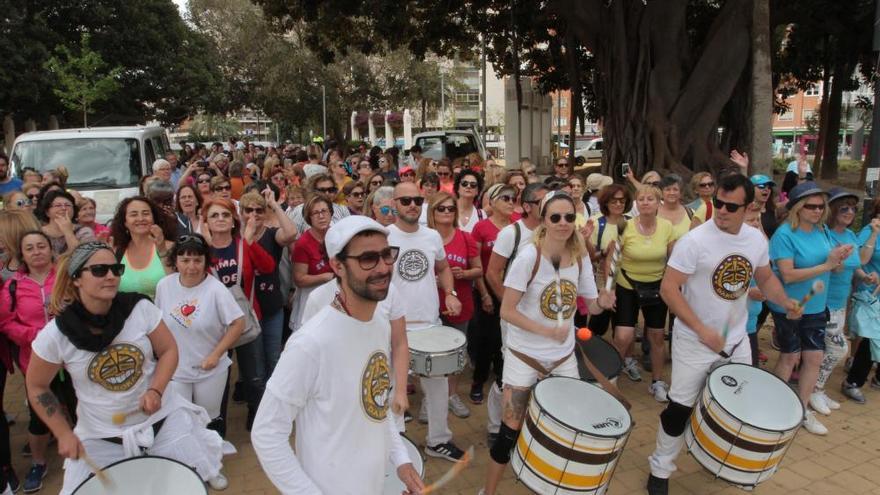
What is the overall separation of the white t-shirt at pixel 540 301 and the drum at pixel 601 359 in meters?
0.21

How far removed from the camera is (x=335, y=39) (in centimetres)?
1866

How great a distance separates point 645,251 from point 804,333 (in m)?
1.31

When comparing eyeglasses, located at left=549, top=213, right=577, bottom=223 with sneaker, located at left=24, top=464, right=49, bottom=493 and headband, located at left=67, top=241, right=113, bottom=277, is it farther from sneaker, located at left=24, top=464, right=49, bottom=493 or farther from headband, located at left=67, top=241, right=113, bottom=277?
sneaker, located at left=24, top=464, right=49, bottom=493

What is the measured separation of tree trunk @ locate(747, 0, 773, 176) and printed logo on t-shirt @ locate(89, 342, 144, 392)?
984 centimetres

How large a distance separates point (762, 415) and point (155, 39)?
1281 inches

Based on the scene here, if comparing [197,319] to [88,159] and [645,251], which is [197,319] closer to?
[645,251]

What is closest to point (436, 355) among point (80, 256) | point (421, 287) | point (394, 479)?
point (421, 287)

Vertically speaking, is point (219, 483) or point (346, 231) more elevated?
point (346, 231)

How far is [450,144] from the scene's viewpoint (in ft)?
53.6

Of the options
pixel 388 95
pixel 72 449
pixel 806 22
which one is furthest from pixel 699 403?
pixel 388 95

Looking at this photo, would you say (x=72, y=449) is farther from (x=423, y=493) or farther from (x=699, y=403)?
(x=699, y=403)

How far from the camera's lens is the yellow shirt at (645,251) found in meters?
5.23

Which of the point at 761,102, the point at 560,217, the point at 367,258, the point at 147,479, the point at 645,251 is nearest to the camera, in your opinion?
the point at 367,258

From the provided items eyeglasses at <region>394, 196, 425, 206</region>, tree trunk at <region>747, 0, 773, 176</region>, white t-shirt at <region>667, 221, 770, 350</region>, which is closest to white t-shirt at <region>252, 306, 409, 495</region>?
eyeglasses at <region>394, 196, 425, 206</region>
